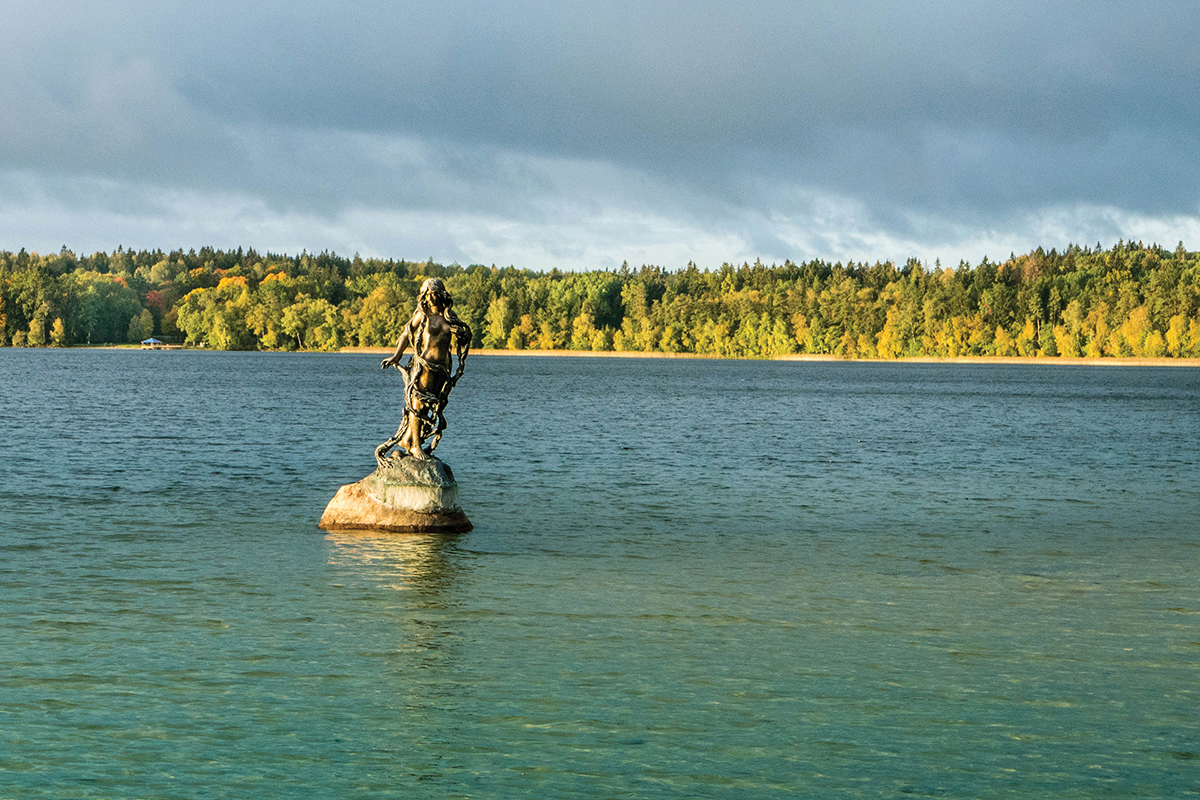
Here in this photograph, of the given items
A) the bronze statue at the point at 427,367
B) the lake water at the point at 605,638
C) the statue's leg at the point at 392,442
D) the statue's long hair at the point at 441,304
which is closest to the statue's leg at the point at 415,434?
the bronze statue at the point at 427,367

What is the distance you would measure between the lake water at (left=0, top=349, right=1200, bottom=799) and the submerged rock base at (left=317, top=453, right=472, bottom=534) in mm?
686

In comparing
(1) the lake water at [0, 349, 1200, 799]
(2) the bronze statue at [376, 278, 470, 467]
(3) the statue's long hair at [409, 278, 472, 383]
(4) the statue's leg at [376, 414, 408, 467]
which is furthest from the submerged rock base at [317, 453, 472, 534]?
(3) the statue's long hair at [409, 278, 472, 383]

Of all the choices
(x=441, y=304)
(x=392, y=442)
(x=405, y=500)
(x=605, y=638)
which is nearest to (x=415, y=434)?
(x=392, y=442)

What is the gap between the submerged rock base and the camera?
81.7 feet

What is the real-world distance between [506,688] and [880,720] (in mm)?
3925

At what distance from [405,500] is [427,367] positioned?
8.66 feet

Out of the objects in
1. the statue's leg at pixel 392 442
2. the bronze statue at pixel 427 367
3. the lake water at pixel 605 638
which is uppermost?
the bronze statue at pixel 427 367

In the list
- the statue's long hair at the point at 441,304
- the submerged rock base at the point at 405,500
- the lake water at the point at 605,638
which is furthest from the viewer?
the submerged rock base at the point at 405,500

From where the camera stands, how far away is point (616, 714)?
503 inches

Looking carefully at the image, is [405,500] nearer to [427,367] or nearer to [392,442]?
[392,442]

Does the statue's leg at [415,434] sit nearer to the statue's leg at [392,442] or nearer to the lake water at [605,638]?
the statue's leg at [392,442]

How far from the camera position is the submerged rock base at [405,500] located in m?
24.9

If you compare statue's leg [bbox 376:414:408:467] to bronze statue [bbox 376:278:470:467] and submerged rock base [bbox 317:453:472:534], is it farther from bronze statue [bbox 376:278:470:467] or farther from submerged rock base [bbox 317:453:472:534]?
submerged rock base [bbox 317:453:472:534]

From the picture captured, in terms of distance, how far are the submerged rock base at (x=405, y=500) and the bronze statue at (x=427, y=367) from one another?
0.99 feet
